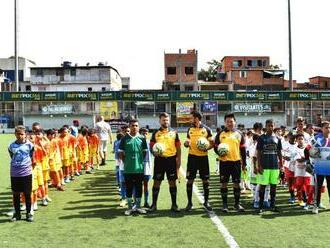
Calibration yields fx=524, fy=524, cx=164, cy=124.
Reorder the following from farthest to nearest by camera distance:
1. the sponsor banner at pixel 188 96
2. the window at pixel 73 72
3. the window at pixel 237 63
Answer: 1. the window at pixel 237 63
2. the window at pixel 73 72
3. the sponsor banner at pixel 188 96

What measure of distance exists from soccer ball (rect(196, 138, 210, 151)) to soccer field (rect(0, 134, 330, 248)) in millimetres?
1252

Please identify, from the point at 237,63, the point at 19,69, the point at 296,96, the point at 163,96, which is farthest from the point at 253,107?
the point at 19,69

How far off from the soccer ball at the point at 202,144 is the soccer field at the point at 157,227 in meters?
1.25

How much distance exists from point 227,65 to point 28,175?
268 ft

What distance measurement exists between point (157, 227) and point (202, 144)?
6.75 ft

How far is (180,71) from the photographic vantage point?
7862 centimetres

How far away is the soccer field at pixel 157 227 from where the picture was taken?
7.84m

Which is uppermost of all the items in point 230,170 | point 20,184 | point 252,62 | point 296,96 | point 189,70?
point 252,62

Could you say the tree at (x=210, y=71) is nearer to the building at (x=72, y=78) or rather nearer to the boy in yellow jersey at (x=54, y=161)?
the building at (x=72, y=78)

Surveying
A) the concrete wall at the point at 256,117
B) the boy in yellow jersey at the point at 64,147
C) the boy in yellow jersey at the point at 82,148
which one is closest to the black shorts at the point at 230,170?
the boy in yellow jersey at the point at 64,147

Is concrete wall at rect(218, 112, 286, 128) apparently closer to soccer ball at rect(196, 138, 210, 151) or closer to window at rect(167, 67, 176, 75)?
window at rect(167, 67, 176, 75)

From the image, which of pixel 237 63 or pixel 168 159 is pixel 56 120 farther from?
pixel 237 63

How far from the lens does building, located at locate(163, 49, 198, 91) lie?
77.5 meters

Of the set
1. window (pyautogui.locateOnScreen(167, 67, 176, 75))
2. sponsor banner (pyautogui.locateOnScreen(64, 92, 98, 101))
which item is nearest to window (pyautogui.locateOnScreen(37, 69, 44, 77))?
window (pyautogui.locateOnScreen(167, 67, 176, 75))
